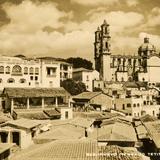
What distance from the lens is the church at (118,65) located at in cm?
4878

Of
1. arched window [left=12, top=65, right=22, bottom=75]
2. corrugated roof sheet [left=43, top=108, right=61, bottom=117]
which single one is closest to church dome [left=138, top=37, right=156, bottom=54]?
arched window [left=12, top=65, right=22, bottom=75]

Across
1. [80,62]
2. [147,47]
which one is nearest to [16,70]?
[80,62]

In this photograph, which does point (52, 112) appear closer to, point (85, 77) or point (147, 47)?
point (85, 77)

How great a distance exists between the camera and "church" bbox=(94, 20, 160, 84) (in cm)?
4878

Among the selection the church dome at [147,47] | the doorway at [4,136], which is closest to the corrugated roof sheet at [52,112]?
the doorway at [4,136]

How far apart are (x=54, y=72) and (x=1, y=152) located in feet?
74.3

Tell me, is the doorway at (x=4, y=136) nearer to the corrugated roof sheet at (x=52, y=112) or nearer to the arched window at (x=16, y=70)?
the corrugated roof sheet at (x=52, y=112)

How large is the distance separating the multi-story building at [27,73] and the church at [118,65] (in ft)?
54.4

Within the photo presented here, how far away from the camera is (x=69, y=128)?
16797mm

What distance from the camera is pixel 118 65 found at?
52438 millimetres

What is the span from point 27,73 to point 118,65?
2472 centimetres

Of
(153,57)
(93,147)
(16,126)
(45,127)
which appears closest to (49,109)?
(45,127)

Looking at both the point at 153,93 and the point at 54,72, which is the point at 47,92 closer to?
the point at 54,72

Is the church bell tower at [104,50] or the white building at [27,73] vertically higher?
the church bell tower at [104,50]
